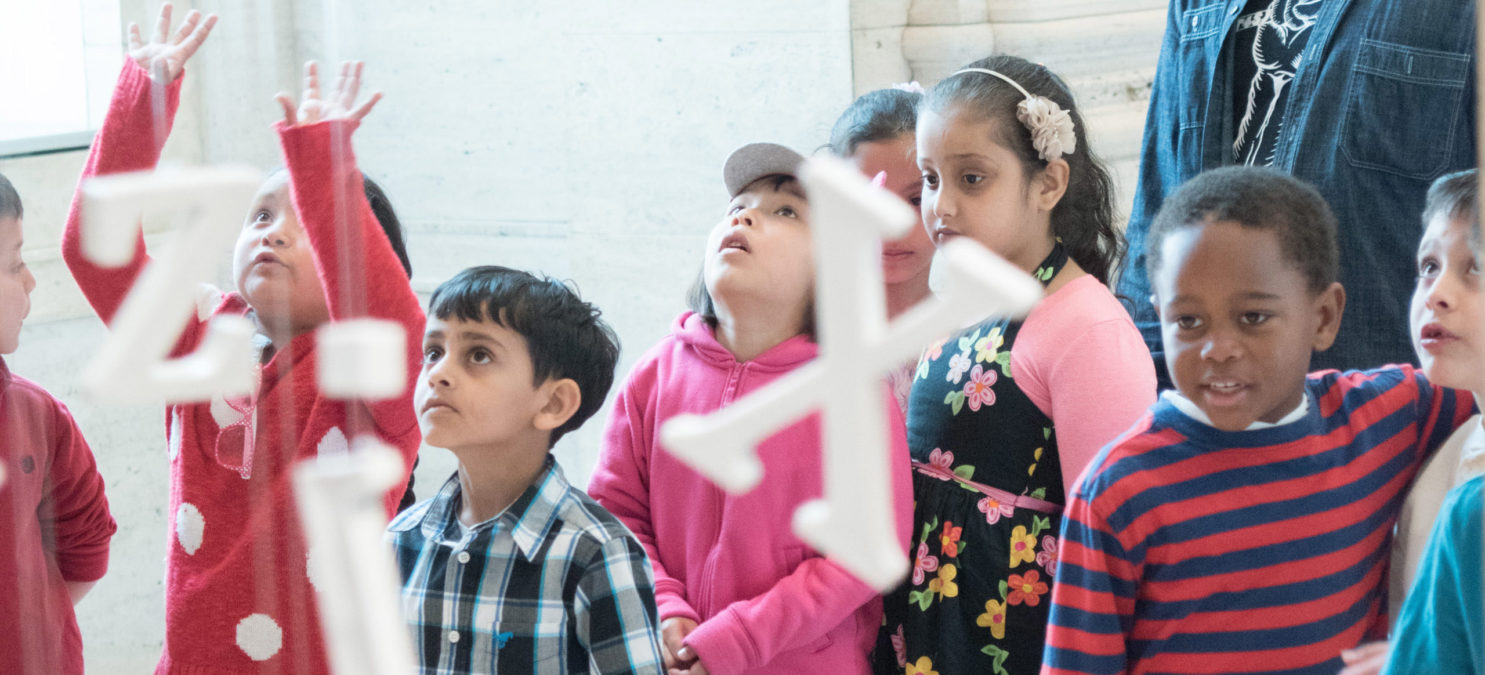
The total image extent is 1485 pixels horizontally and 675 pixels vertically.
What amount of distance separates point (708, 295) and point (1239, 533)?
0.34 meters

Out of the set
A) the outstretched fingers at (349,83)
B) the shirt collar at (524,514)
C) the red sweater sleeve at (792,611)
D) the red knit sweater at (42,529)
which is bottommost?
the red sweater sleeve at (792,611)

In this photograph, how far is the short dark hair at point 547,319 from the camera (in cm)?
71

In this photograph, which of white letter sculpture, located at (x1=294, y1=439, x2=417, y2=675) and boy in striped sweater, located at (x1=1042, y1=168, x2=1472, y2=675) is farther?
boy in striped sweater, located at (x1=1042, y1=168, x2=1472, y2=675)

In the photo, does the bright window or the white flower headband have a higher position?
the bright window

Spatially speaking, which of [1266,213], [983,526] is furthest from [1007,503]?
[1266,213]

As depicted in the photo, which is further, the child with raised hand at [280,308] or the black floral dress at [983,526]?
the black floral dress at [983,526]

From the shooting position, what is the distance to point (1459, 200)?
644 millimetres

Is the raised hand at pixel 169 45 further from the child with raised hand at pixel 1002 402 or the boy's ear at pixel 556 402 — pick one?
the child with raised hand at pixel 1002 402

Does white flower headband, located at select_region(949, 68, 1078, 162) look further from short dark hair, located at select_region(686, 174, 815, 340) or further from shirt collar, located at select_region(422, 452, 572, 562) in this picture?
shirt collar, located at select_region(422, 452, 572, 562)

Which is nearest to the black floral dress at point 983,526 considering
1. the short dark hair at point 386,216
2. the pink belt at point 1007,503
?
the pink belt at point 1007,503

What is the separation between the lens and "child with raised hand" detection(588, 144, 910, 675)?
0.75 meters

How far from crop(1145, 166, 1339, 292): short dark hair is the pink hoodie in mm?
197

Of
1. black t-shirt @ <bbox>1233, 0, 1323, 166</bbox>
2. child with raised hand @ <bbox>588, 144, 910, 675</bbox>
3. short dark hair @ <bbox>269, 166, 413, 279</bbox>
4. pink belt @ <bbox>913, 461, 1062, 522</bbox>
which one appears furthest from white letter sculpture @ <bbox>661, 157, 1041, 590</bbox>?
black t-shirt @ <bbox>1233, 0, 1323, 166</bbox>

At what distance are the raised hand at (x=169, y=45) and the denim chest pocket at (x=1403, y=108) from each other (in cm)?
71
